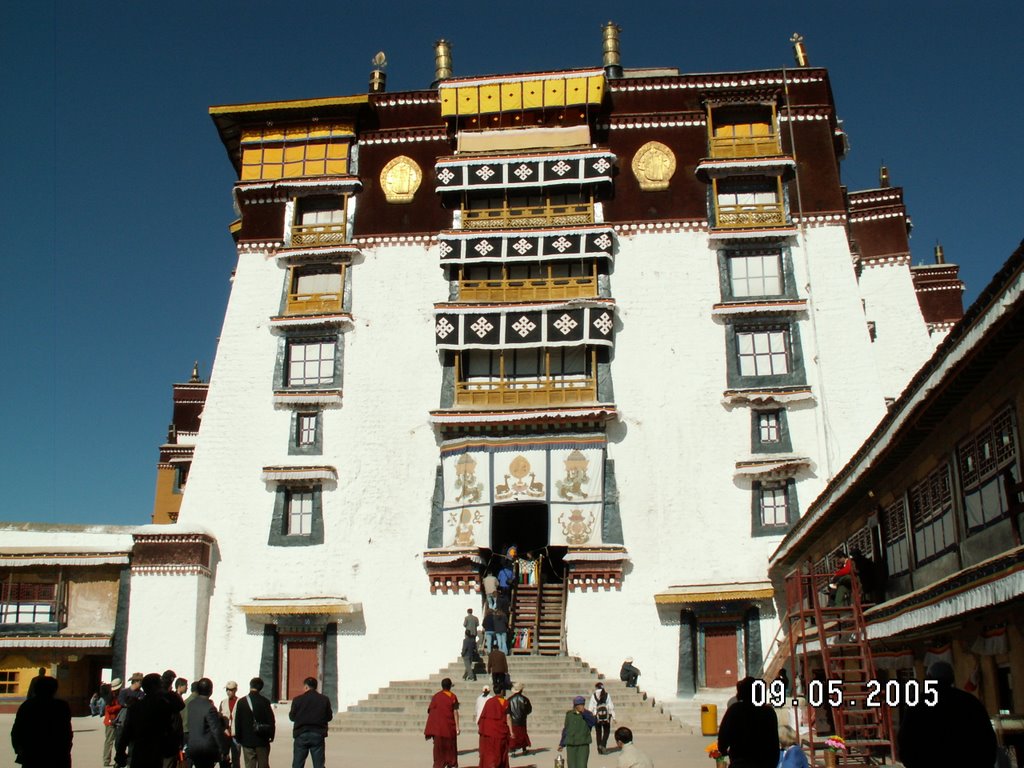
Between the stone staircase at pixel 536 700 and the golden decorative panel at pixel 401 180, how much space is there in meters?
13.7

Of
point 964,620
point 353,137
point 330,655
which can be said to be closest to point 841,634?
point 964,620

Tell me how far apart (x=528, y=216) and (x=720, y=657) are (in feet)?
43.4

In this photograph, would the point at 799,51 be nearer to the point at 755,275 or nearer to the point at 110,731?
the point at 755,275

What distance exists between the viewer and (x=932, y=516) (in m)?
14.0

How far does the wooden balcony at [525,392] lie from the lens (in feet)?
92.2

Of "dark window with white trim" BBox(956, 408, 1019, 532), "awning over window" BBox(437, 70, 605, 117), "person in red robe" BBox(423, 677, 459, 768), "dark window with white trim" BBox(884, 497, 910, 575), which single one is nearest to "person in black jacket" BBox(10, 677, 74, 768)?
"person in red robe" BBox(423, 677, 459, 768)

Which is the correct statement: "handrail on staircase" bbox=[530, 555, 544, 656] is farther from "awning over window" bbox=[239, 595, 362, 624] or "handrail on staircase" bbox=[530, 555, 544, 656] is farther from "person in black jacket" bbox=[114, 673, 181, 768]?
"person in black jacket" bbox=[114, 673, 181, 768]

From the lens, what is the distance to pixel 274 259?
31141 millimetres

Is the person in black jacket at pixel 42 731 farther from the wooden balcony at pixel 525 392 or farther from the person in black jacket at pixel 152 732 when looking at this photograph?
the wooden balcony at pixel 525 392

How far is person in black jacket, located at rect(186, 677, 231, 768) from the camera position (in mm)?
10266

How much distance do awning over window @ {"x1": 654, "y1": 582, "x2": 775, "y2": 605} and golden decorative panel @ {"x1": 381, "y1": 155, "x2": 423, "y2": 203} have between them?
1362cm

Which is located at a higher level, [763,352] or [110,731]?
[763,352]

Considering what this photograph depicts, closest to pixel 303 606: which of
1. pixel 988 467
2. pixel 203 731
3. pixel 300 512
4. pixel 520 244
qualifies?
pixel 300 512

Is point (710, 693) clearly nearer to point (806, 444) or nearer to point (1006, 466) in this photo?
point (806, 444)
